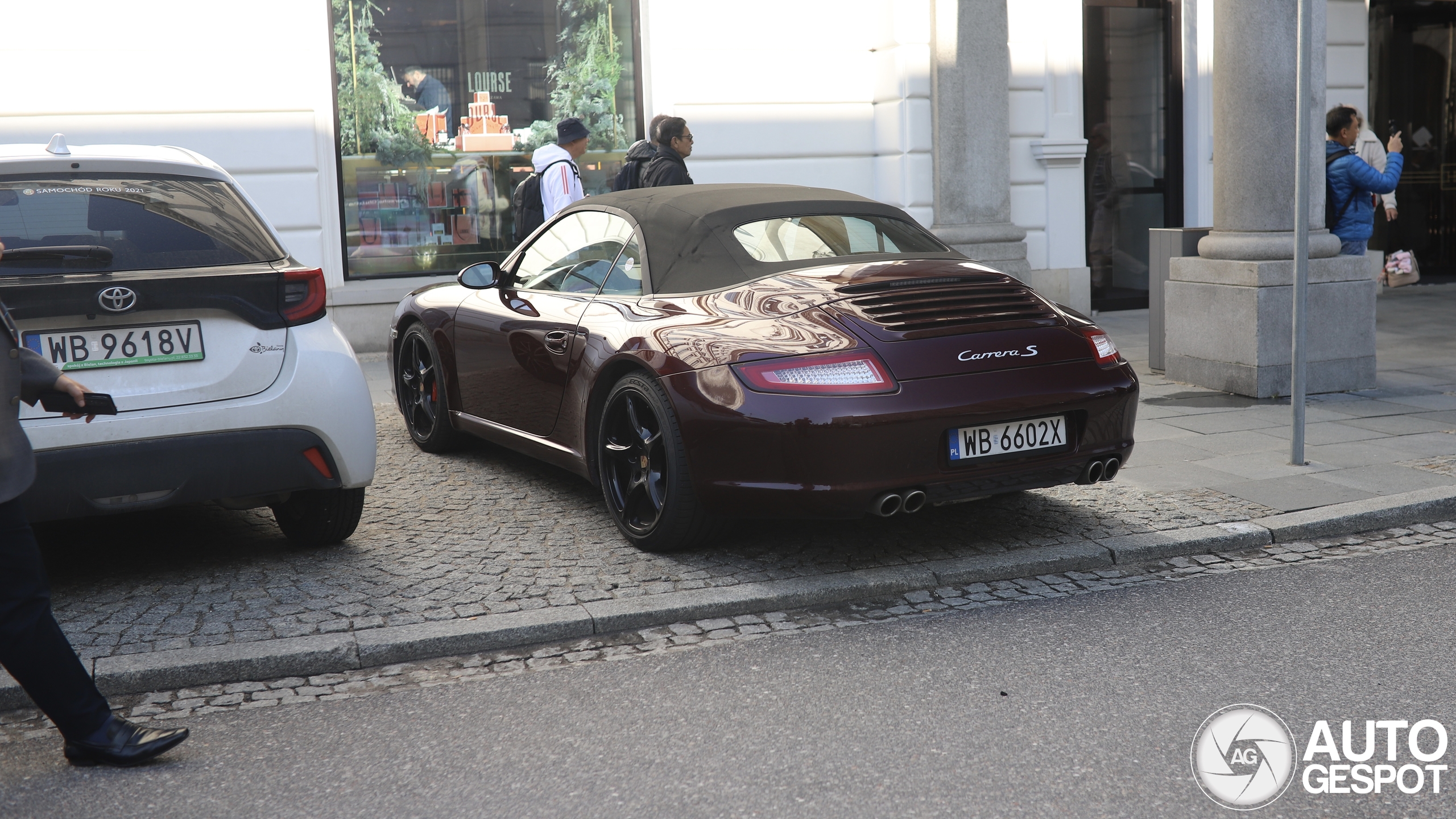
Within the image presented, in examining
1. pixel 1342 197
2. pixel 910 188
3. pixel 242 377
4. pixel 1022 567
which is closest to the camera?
pixel 242 377

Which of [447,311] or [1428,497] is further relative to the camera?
[447,311]

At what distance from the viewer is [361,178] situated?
442 inches

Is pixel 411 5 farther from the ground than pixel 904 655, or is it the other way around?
pixel 411 5

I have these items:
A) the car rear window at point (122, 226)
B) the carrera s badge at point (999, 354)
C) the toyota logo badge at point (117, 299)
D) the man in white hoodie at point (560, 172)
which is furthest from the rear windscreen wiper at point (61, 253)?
the man in white hoodie at point (560, 172)

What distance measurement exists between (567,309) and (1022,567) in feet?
7.06

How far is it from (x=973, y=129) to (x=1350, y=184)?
12.3 feet

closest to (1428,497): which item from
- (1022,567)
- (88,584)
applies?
(1022,567)

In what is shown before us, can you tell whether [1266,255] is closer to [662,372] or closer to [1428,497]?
[1428,497]

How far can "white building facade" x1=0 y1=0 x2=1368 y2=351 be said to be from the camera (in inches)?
402

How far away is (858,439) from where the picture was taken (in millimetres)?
4422

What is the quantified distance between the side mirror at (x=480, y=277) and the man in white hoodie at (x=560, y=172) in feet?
9.19

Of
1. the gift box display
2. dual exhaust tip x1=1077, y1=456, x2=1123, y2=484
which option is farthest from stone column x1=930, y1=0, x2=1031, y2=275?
dual exhaust tip x1=1077, y1=456, x2=1123, y2=484

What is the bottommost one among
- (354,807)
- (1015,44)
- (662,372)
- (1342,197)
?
(354,807)

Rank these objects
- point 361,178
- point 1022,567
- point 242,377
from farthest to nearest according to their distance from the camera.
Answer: point 361,178, point 1022,567, point 242,377
